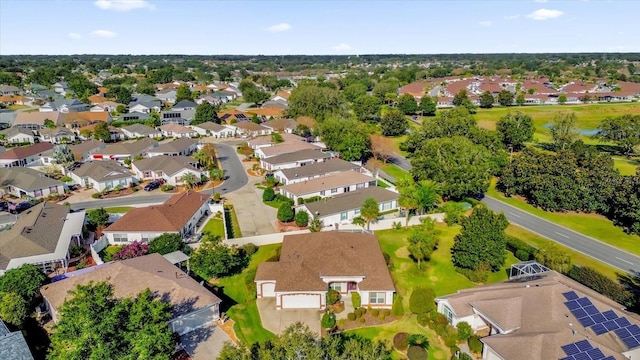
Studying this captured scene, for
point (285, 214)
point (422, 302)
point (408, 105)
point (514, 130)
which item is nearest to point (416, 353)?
point (422, 302)

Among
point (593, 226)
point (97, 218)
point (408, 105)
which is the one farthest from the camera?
point (408, 105)

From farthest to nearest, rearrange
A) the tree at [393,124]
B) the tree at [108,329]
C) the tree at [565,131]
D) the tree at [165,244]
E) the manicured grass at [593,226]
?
the tree at [393,124], the tree at [565,131], the manicured grass at [593,226], the tree at [165,244], the tree at [108,329]

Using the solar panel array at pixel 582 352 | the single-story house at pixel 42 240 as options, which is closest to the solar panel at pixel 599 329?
the solar panel array at pixel 582 352

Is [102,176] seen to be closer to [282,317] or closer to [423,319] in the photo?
[282,317]


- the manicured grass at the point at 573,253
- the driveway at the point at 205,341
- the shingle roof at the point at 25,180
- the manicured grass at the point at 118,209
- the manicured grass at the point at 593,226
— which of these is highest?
the shingle roof at the point at 25,180

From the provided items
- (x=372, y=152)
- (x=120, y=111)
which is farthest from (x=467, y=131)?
(x=120, y=111)

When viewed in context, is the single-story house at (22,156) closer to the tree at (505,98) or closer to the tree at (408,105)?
the tree at (408,105)
